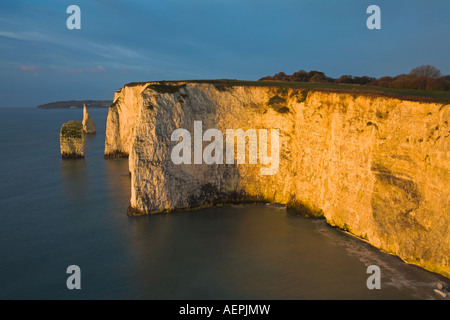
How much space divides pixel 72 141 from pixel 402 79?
55.0 meters

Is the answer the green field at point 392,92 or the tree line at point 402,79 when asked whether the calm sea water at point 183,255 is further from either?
the tree line at point 402,79

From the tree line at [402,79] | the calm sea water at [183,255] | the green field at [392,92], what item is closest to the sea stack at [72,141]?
the calm sea water at [183,255]

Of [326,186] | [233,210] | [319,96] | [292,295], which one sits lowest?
[292,295]

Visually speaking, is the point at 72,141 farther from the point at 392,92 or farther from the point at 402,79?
the point at 402,79

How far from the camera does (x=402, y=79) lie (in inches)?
1547

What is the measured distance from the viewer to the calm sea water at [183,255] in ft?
53.1

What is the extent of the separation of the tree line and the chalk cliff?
754 inches

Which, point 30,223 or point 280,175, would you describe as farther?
point 280,175

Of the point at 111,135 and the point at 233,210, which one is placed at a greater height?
the point at 111,135

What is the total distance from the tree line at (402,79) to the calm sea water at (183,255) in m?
24.4

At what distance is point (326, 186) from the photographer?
953 inches

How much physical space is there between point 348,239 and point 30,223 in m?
27.8

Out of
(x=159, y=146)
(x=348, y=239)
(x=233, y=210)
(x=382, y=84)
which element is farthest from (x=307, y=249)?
(x=382, y=84)

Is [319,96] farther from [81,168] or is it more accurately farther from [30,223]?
[81,168]
